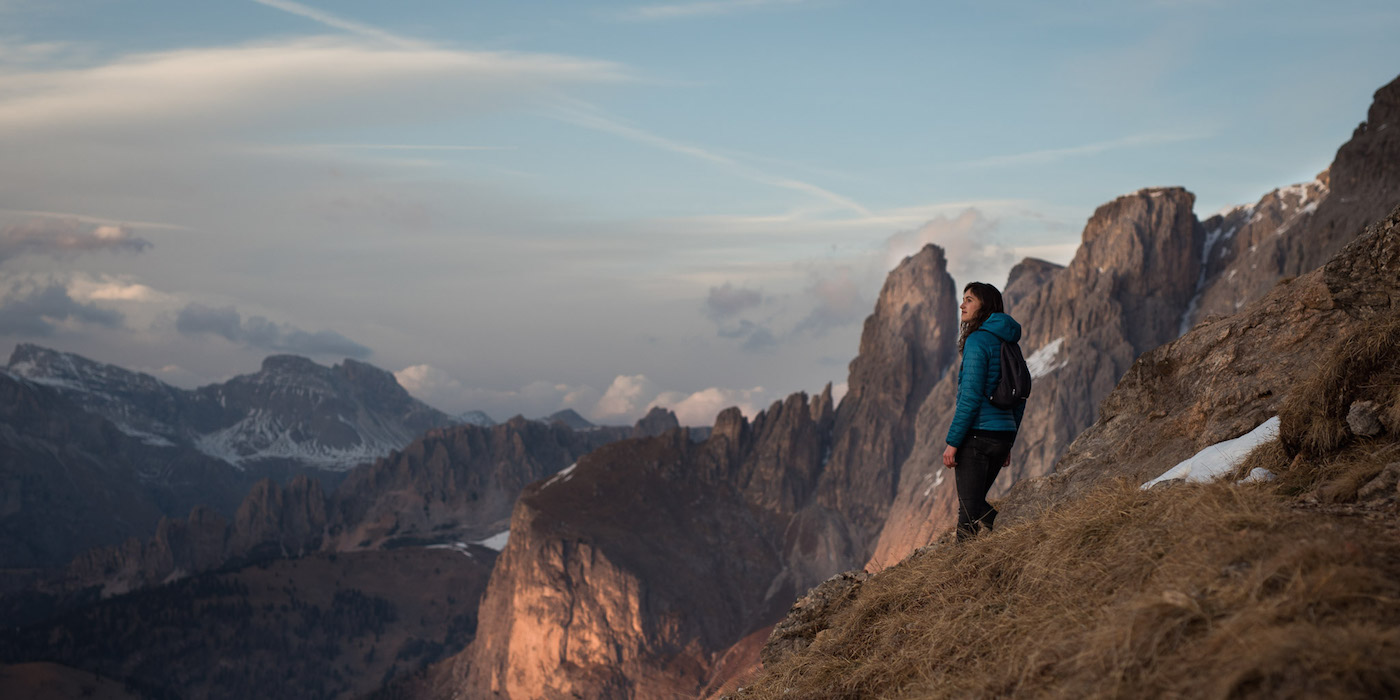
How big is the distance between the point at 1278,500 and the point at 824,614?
611cm

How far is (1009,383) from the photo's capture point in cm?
1119

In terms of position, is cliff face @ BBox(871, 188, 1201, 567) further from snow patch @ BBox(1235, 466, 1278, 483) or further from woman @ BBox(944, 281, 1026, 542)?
snow patch @ BBox(1235, 466, 1278, 483)

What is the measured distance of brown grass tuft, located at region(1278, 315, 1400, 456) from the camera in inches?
378

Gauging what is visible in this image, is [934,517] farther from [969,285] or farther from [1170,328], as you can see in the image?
[969,285]

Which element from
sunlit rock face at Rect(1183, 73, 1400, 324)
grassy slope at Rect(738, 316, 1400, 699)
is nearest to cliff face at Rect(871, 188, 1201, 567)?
sunlit rock face at Rect(1183, 73, 1400, 324)

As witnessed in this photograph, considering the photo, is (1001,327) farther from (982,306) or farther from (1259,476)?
(1259,476)

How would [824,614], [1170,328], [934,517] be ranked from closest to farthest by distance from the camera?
[824,614], [1170,328], [934,517]

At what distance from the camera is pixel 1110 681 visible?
21.6ft

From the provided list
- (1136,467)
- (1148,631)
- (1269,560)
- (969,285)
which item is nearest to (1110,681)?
(1148,631)

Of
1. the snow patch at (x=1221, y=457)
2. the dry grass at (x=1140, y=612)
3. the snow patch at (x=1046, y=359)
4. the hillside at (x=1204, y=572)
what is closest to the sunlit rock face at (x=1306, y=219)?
the snow patch at (x=1046, y=359)

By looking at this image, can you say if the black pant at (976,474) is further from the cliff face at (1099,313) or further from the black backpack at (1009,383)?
the cliff face at (1099,313)

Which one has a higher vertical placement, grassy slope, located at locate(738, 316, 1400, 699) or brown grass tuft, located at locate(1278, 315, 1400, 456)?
brown grass tuft, located at locate(1278, 315, 1400, 456)

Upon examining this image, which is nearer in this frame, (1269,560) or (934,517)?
(1269,560)

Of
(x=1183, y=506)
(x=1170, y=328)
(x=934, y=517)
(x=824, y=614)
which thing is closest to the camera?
(x=1183, y=506)
